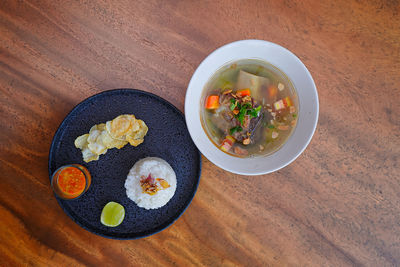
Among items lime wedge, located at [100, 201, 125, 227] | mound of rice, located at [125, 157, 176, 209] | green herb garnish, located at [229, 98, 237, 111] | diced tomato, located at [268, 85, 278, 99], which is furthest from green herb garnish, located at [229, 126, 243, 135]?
lime wedge, located at [100, 201, 125, 227]

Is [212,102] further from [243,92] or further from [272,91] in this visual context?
[272,91]

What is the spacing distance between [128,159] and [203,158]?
1.26 feet

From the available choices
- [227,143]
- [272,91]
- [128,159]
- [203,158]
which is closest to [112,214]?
[128,159]

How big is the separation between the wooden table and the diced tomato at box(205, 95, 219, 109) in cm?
15

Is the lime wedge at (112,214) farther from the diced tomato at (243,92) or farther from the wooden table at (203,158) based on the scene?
the diced tomato at (243,92)

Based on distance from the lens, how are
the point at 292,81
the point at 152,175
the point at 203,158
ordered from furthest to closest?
the point at 203,158 → the point at 152,175 → the point at 292,81

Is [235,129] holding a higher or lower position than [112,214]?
higher

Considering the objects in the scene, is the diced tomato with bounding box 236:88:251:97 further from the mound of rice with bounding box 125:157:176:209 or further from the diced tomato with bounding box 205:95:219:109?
the mound of rice with bounding box 125:157:176:209

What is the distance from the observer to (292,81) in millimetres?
1261

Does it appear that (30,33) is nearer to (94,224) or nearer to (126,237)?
(94,224)

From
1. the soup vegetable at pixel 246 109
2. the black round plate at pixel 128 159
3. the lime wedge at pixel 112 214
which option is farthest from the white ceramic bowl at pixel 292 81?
the lime wedge at pixel 112 214

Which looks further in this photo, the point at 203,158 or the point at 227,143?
the point at 203,158

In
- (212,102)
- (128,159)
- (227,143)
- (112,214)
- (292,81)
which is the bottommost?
(112,214)

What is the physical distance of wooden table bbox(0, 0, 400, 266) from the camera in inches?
57.9
